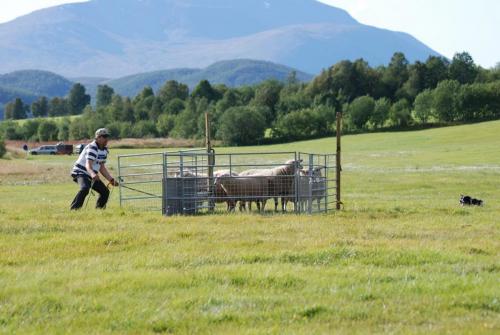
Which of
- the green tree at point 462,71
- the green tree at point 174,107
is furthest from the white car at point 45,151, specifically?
the green tree at point 462,71

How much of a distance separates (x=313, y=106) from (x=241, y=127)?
83.0ft

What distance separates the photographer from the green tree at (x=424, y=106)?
12244cm

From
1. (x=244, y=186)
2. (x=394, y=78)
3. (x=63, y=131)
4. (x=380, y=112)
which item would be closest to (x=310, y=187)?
(x=244, y=186)

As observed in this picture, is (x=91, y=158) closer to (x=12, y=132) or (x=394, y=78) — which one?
(x=394, y=78)

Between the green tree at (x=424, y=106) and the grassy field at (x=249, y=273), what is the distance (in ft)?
353

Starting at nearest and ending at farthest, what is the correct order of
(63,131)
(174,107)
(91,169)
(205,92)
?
(91,169), (63,131), (174,107), (205,92)

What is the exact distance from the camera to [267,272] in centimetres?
974

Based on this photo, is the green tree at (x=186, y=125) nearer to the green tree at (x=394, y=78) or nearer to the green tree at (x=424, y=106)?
the green tree at (x=394, y=78)

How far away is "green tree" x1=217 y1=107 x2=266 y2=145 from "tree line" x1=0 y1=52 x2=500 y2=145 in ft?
0.52

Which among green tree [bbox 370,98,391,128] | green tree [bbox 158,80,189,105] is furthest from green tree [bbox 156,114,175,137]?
green tree [bbox 370,98,391,128]

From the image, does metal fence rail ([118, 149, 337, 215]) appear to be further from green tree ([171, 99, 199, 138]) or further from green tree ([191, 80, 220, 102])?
green tree ([191, 80, 220, 102])

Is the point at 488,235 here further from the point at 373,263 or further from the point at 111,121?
the point at 111,121

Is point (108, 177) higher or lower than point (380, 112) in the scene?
lower

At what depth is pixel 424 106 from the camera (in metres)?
123
